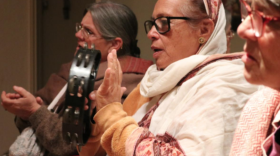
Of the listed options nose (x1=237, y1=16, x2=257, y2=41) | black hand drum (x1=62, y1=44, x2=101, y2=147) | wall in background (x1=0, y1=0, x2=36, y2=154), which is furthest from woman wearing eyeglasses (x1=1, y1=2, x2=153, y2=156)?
nose (x1=237, y1=16, x2=257, y2=41)

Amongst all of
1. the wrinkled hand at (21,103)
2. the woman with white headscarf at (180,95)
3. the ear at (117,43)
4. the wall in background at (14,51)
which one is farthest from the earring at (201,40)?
the wall in background at (14,51)

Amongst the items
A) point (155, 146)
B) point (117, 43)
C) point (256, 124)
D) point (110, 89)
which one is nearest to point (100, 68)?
point (117, 43)

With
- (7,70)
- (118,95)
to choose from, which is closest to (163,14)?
(118,95)

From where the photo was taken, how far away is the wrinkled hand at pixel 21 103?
203 centimetres

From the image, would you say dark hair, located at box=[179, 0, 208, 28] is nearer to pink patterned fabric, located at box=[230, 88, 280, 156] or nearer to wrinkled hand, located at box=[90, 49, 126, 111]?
wrinkled hand, located at box=[90, 49, 126, 111]

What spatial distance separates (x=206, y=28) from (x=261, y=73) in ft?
2.58

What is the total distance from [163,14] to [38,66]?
6.86 feet

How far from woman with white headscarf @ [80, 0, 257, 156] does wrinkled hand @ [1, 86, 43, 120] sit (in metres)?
0.51

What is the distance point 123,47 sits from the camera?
225 cm

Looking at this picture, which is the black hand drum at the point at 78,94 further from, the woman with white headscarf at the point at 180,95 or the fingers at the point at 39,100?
the fingers at the point at 39,100

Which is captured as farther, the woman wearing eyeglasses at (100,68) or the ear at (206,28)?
the woman wearing eyeglasses at (100,68)

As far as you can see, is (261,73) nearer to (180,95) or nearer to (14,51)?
(180,95)

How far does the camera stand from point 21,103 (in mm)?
2023

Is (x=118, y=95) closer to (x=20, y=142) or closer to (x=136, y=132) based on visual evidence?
(x=136, y=132)
